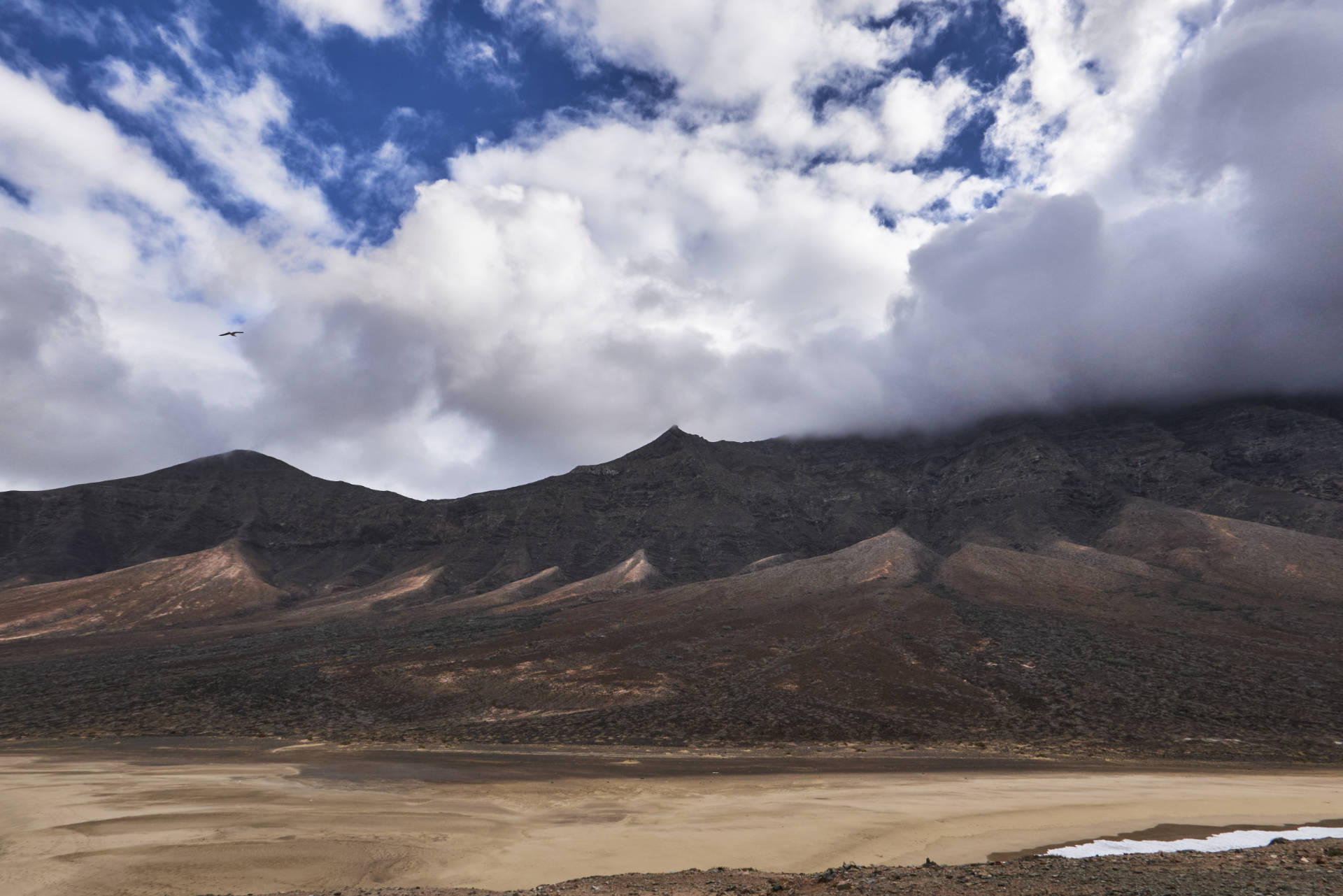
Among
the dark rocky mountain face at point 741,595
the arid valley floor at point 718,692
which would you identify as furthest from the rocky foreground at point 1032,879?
the dark rocky mountain face at point 741,595

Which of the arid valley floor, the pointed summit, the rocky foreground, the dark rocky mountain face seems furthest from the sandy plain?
the pointed summit

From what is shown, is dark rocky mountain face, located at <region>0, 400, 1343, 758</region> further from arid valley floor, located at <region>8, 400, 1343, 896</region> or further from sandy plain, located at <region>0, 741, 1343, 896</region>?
sandy plain, located at <region>0, 741, 1343, 896</region>

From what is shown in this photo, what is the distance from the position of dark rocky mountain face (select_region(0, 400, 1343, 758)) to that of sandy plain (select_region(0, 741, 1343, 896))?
9403mm

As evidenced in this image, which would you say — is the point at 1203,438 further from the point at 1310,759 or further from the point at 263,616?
the point at 263,616

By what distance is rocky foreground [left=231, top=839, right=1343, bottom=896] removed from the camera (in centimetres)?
1037

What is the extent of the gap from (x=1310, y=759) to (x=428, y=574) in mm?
122012

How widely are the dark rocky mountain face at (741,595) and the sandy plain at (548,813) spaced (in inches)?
370

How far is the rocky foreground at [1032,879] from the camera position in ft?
34.0

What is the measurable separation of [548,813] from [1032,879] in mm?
12435

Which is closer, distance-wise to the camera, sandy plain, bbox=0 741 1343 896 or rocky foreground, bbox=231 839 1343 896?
rocky foreground, bbox=231 839 1343 896

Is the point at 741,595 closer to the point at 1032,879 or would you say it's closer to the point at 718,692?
the point at 718,692

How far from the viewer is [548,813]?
62.3 ft

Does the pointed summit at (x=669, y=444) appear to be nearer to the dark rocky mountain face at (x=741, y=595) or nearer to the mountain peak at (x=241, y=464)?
the dark rocky mountain face at (x=741, y=595)

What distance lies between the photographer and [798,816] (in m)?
18.3
